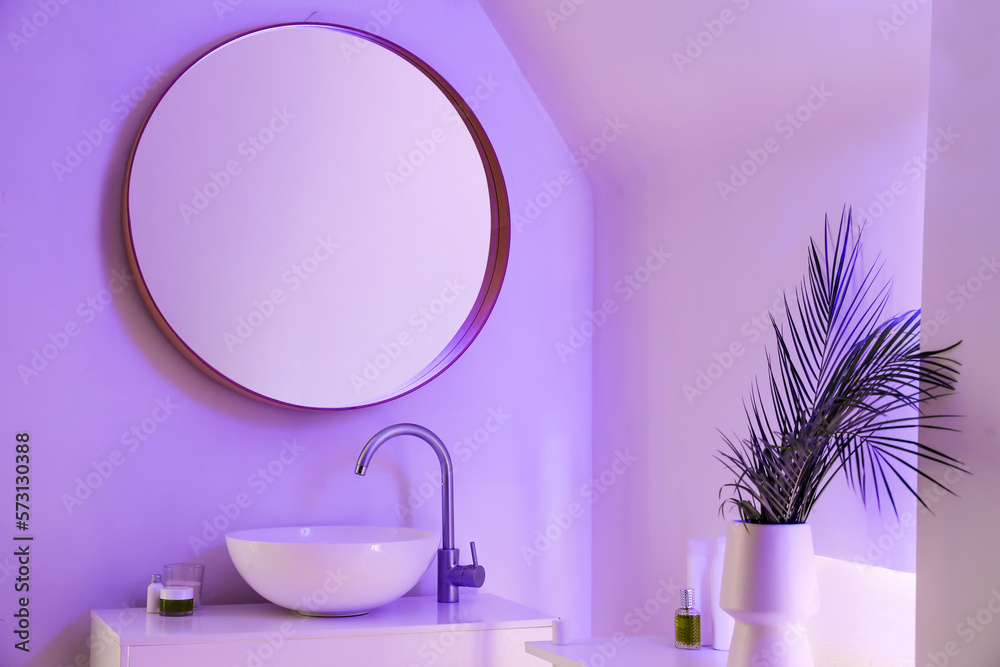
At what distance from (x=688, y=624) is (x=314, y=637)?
695 mm

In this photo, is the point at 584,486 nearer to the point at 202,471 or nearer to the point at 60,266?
the point at 202,471

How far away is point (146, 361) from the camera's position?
6.83 ft

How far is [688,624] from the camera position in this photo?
1.78 metres

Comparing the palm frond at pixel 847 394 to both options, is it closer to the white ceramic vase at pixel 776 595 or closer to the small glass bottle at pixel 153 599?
the white ceramic vase at pixel 776 595

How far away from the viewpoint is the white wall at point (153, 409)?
199cm

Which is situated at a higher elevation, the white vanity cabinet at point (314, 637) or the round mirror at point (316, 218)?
the round mirror at point (316, 218)

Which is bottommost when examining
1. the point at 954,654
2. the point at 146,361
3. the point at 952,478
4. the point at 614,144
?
the point at 954,654

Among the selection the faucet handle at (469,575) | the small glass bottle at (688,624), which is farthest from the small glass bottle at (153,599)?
the small glass bottle at (688,624)

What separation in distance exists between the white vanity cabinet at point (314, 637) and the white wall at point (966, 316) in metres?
0.85

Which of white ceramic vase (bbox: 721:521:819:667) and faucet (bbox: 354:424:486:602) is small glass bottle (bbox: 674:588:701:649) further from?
faucet (bbox: 354:424:486:602)

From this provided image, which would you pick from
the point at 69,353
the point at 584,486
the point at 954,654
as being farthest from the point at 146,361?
the point at 954,654

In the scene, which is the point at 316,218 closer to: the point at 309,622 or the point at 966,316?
the point at 309,622

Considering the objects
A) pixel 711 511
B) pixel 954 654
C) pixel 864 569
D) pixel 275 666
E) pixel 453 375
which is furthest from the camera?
pixel 453 375

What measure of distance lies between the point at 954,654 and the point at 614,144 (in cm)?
145
